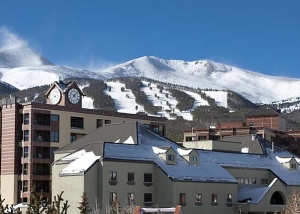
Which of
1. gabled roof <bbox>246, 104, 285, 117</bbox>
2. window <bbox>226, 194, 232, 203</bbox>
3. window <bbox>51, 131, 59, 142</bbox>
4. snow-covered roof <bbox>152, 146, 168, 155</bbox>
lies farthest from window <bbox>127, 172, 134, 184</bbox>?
gabled roof <bbox>246, 104, 285, 117</bbox>

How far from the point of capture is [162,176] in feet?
259

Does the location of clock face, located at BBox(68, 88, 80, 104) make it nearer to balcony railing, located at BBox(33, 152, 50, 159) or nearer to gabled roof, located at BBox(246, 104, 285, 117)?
balcony railing, located at BBox(33, 152, 50, 159)

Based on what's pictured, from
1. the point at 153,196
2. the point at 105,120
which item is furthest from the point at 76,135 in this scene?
the point at 153,196

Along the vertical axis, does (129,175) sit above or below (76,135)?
below

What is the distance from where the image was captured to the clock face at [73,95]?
11291cm

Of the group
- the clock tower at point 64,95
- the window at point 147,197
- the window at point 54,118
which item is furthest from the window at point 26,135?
the window at point 147,197

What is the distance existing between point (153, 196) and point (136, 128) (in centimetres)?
980

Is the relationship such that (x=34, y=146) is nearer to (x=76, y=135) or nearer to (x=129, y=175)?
(x=76, y=135)

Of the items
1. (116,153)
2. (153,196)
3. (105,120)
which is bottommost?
(153,196)

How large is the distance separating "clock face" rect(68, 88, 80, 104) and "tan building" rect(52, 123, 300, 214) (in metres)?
23.8

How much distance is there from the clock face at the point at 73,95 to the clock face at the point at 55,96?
1.81 m

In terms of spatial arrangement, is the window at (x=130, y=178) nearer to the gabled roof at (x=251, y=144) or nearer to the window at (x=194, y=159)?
the window at (x=194, y=159)

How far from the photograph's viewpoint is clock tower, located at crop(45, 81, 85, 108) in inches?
4407

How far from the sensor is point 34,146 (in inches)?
4087
